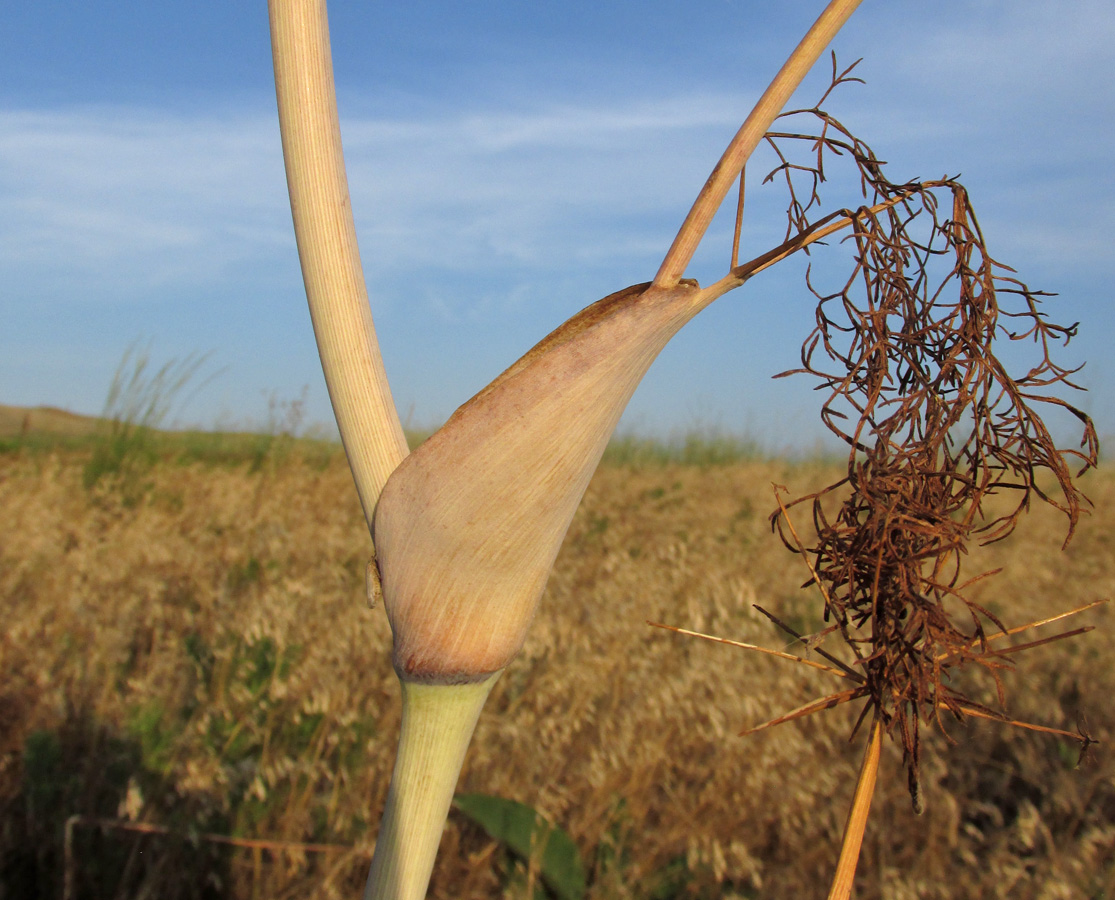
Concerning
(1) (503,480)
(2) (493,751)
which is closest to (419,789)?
(1) (503,480)

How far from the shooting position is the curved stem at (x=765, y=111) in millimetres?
354

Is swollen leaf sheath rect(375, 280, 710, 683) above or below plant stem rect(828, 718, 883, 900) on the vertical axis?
above

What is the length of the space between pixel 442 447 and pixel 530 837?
1320 mm

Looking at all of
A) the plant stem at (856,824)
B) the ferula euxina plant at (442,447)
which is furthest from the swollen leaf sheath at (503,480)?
the plant stem at (856,824)

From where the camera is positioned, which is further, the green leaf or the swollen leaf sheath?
the green leaf

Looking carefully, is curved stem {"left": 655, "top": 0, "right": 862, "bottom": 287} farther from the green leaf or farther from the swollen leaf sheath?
the green leaf

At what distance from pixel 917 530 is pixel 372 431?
0.31 m

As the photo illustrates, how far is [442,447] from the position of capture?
0.41m

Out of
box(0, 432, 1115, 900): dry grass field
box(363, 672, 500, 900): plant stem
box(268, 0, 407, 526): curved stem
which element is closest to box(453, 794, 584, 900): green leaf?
box(0, 432, 1115, 900): dry grass field

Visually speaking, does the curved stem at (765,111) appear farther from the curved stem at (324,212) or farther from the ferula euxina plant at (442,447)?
the curved stem at (324,212)

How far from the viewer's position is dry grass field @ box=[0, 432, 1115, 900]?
1539 mm

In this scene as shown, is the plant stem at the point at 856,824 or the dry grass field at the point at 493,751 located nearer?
the plant stem at the point at 856,824

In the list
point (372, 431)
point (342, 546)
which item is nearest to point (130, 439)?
point (342, 546)

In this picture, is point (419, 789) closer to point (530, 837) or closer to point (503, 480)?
point (503, 480)
